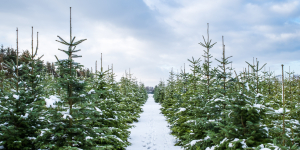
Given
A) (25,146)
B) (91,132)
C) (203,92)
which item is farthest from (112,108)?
(203,92)

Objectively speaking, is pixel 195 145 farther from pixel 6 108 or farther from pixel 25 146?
pixel 6 108

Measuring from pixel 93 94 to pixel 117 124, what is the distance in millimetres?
3760

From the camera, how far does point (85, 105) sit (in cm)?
465

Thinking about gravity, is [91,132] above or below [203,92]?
below

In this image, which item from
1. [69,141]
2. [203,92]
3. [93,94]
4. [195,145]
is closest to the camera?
[69,141]

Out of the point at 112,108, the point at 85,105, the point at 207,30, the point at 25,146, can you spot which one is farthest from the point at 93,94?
the point at 207,30

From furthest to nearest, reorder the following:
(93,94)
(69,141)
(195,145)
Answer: (195,145) → (93,94) → (69,141)

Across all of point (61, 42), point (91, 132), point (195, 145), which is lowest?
point (195, 145)

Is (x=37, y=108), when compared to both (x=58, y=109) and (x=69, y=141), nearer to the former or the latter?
(x=58, y=109)

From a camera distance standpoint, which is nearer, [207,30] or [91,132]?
[91,132]

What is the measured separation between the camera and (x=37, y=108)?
484 centimetres

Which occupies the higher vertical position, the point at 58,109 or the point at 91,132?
the point at 58,109

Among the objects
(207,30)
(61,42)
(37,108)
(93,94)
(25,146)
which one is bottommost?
(25,146)

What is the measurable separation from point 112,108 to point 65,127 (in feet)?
10.9
